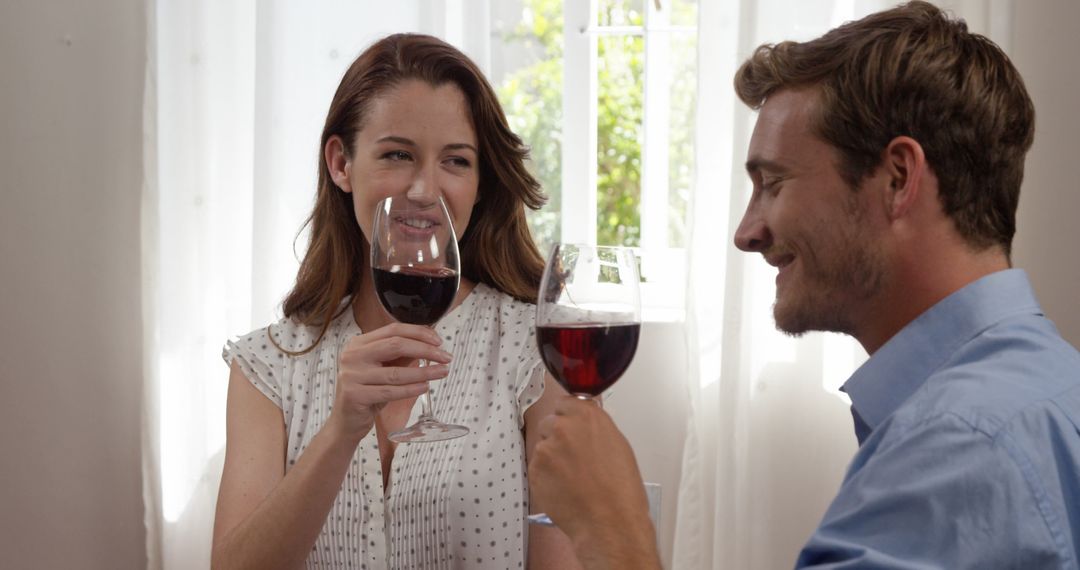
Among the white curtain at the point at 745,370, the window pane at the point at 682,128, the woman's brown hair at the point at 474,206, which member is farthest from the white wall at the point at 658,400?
the woman's brown hair at the point at 474,206

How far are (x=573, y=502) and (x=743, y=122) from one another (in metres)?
1.68

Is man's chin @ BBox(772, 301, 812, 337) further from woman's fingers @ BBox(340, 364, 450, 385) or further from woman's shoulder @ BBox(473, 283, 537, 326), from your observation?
woman's shoulder @ BBox(473, 283, 537, 326)

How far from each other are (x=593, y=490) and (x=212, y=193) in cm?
220

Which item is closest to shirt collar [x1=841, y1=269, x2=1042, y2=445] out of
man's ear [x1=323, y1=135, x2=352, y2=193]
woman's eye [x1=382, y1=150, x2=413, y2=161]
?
woman's eye [x1=382, y1=150, x2=413, y2=161]

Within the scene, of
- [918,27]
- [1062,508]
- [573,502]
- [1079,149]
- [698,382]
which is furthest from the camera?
[698,382]

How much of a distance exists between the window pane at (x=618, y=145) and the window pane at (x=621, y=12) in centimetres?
6

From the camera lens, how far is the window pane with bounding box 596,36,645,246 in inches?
118

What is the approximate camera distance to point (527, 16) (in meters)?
2.92

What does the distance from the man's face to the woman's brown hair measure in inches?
23.3

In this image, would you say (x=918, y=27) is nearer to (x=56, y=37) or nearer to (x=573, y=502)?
(x=573, y=502)

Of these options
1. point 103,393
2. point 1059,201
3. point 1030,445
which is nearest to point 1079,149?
point 1059,201

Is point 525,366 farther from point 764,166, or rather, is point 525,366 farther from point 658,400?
point 658,400

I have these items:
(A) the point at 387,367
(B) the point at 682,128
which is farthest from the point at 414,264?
(B) the point at 682,128

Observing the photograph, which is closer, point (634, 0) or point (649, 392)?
point (649, 392)
